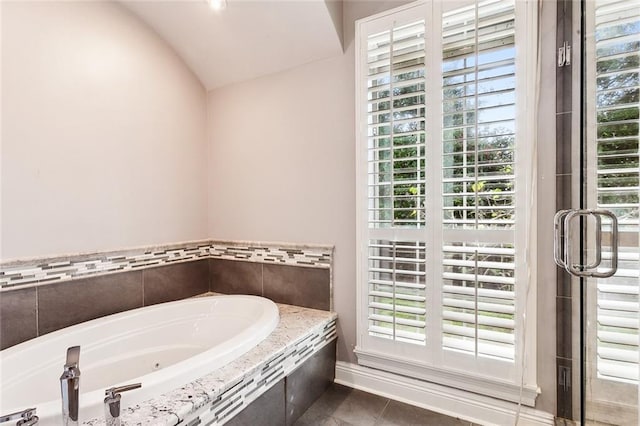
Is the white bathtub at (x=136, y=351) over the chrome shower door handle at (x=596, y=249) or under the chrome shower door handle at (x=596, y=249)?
under

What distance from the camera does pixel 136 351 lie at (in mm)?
1911

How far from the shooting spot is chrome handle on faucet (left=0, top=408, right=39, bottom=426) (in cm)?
90

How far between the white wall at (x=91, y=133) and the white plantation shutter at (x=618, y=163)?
258 cm

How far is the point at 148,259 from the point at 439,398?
7.04 ft

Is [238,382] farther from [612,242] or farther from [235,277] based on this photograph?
[612,242]

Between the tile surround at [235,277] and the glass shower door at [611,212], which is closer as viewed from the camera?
the glass shower door at [611,212]

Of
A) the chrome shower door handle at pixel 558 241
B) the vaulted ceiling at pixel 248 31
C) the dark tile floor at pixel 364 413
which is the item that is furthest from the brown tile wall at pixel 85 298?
the chrome shower door handle at pixel 558 241

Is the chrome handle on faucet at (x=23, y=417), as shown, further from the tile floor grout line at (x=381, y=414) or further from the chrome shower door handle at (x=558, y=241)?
the chrome shower door handle at (x=558, y=241)

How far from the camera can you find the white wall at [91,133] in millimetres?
1666

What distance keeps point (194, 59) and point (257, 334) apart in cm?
218

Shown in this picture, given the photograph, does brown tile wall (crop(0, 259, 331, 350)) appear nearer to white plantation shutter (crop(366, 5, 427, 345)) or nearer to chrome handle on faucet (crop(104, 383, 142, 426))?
white plantation shutter (crop(366, 5, 427, 345))

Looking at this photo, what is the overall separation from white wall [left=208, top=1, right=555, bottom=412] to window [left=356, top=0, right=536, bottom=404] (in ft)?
0.39

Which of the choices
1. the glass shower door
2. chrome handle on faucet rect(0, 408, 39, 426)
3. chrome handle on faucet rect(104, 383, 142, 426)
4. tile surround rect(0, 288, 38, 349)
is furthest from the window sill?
tile surround rect(0, 288, 38, 349)

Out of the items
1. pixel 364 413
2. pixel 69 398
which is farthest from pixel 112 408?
pixel 364 413
